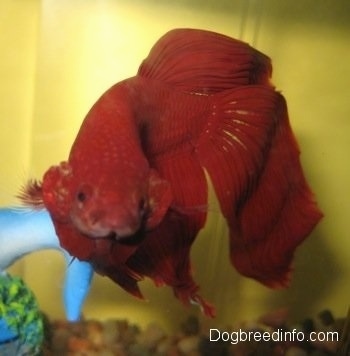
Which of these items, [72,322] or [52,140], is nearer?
[52,140]

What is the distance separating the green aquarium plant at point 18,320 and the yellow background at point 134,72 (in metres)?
0.06

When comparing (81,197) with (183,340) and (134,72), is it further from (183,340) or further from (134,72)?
(183,340)

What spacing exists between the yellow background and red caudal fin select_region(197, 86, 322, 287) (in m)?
0.17

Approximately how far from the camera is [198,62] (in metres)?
0.85

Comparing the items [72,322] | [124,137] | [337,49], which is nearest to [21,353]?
[72,322]

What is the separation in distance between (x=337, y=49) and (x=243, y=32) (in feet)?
0.76

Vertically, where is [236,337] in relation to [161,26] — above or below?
below

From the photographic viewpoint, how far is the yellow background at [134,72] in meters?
1.21

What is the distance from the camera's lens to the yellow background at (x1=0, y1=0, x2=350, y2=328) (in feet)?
3.96

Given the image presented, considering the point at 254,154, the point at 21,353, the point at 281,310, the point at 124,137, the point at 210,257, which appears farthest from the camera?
the point at 281,310

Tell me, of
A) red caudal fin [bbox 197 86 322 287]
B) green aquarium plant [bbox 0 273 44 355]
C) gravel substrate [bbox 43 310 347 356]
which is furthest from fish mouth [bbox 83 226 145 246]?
gravel substrate [bbox 43 310 347 356]

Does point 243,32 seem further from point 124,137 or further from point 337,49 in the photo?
point 124,137

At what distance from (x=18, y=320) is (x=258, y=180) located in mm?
544

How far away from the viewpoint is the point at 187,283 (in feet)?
3.04
